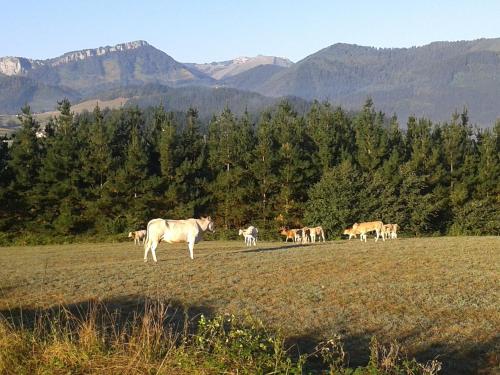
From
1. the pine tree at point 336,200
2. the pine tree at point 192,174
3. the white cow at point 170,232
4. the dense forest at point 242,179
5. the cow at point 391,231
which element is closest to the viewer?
the white cow at point 170,232

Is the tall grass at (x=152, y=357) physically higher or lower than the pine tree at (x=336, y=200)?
higher

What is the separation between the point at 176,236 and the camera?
2259cm

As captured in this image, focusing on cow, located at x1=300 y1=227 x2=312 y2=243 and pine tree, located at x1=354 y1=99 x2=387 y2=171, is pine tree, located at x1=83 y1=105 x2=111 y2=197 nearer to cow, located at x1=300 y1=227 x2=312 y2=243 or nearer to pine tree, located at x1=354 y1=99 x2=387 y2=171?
cow, located at x1=300 y1=227 x2=312 y2=243

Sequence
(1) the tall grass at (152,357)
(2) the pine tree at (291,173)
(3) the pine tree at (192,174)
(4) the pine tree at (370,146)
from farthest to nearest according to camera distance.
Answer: (4) the pine tree at (370,146) → (2) the pine tree at (291,173) → (3) the pine tree at (192,174) → (1) the tall grass at (152,357)

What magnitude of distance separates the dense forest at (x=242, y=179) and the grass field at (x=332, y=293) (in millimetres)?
29931

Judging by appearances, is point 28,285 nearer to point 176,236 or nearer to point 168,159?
point 176,236

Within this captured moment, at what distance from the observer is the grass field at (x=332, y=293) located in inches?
449

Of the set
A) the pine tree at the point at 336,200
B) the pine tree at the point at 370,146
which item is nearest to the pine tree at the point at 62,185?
the pine tree at the point at 336,200

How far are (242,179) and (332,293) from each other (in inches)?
1669

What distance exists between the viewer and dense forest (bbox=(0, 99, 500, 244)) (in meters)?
53.8

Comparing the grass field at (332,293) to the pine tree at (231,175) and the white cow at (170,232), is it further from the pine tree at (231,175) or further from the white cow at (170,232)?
the pine tree at (231,175)

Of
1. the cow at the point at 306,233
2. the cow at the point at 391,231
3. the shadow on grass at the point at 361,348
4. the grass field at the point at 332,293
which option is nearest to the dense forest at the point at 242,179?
the cow at the point at 306,233

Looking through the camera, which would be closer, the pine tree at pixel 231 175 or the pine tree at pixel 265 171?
the pine tree at pixel 265 171

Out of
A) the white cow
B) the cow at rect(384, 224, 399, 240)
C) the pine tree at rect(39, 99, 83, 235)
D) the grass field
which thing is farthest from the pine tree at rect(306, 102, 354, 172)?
the white cow
